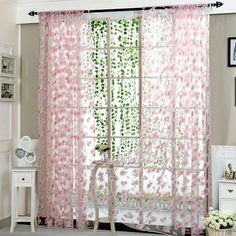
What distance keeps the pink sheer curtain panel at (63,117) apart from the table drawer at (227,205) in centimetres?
175

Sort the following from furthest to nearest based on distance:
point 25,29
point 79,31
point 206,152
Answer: point 25,29, point 79,31, point 206,152

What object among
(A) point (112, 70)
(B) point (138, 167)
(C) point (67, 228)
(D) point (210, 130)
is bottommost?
(C) point (67, 228)

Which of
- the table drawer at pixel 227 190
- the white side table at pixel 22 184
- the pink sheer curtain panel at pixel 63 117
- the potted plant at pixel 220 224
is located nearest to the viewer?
the potted plant at pixel 220 224

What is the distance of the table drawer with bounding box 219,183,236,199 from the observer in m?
5.80

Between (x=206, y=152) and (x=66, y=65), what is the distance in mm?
2062

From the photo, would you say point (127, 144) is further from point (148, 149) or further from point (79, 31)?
point (79, 31)

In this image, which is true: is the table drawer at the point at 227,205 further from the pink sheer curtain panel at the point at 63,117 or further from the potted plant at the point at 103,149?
the pink sheer curtain panel at the point at 63,117

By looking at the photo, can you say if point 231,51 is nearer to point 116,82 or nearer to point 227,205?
point 116,82

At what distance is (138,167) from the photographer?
21.1ft

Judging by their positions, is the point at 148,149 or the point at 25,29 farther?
the point at 25,29

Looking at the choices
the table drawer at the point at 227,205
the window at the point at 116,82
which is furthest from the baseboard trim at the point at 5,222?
the table drawer at the point at 227,205

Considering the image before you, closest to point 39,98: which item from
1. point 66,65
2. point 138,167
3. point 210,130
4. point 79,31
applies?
point 66,65

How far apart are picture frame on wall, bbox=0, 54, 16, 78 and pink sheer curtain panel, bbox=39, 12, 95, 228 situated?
16.1 inches

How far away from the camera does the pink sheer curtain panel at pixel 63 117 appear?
6543 mm
